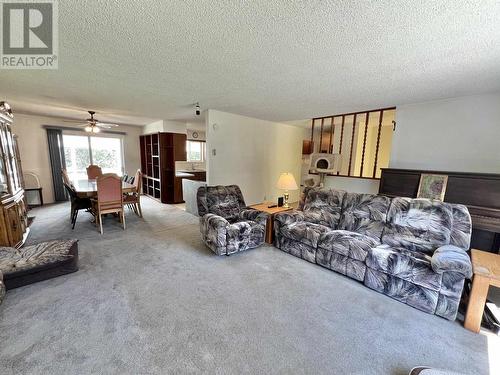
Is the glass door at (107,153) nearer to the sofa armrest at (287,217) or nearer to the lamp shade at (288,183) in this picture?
the lamp shade at (288,183)

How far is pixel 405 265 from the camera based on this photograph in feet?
6.82

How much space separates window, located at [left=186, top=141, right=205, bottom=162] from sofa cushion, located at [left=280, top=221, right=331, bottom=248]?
219 inches

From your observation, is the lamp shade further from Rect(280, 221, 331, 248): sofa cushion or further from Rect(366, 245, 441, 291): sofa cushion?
Rect(366, 245, 441, 291): sofa cushion

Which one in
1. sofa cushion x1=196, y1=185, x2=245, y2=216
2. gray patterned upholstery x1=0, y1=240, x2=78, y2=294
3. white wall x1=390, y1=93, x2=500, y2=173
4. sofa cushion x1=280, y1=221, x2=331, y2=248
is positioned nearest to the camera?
gray patterned upholstery x1=0, y1=240, x2=78, y2=294

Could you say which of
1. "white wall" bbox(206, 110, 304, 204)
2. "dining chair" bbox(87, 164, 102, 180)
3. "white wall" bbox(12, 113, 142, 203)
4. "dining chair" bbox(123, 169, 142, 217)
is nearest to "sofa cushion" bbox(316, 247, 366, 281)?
"white wall" bbox(206, 110, 304, 204)

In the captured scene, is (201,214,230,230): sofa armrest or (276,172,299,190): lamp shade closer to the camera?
(201,214,230,230): sofa armrest

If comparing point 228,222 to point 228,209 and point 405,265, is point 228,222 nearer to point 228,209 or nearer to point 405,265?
point 228,209

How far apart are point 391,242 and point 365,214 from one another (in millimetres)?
452

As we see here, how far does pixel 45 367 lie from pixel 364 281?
112 inches

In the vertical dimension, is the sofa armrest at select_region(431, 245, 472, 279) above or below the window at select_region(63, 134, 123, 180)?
below

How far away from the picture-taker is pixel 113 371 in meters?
1.35

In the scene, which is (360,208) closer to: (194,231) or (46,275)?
(194,231)

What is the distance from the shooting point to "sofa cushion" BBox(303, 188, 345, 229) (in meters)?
3.10

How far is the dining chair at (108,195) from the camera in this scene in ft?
12.0
